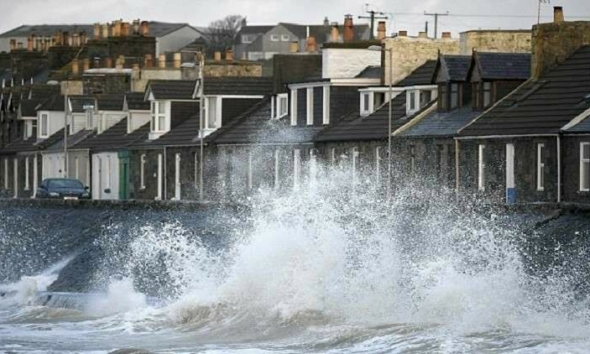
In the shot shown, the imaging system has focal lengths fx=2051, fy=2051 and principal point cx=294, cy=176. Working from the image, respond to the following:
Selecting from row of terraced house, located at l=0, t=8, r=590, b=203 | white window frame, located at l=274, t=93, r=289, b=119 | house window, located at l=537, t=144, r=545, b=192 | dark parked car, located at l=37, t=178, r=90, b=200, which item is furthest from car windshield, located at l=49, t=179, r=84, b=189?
house window, located at l=537, t=144, r=545, b=192

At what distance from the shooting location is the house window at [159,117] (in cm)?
7788

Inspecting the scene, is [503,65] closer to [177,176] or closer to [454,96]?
[454,96]

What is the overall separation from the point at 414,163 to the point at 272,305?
21305mm

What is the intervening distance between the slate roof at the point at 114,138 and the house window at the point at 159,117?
2142mm

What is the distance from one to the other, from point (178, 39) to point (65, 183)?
8843 centimetres

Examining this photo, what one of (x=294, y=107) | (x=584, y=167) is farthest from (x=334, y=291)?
(x=294, y=107)

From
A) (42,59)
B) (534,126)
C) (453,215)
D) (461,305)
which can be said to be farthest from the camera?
(42,59)

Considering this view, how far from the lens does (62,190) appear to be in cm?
7800

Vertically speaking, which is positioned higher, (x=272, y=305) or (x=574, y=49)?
(x=574, y=49)

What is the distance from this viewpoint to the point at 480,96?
5716cm

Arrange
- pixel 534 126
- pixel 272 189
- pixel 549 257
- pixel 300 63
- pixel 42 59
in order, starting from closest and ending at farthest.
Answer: pixel 549 257
pixel 534 126
pixel 272 189
pixel 300 63
pixel 42 59

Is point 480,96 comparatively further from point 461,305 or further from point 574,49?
point 461,305

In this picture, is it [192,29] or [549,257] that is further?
[192,29]

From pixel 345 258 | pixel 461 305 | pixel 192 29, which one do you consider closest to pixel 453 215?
pixel 345 258
